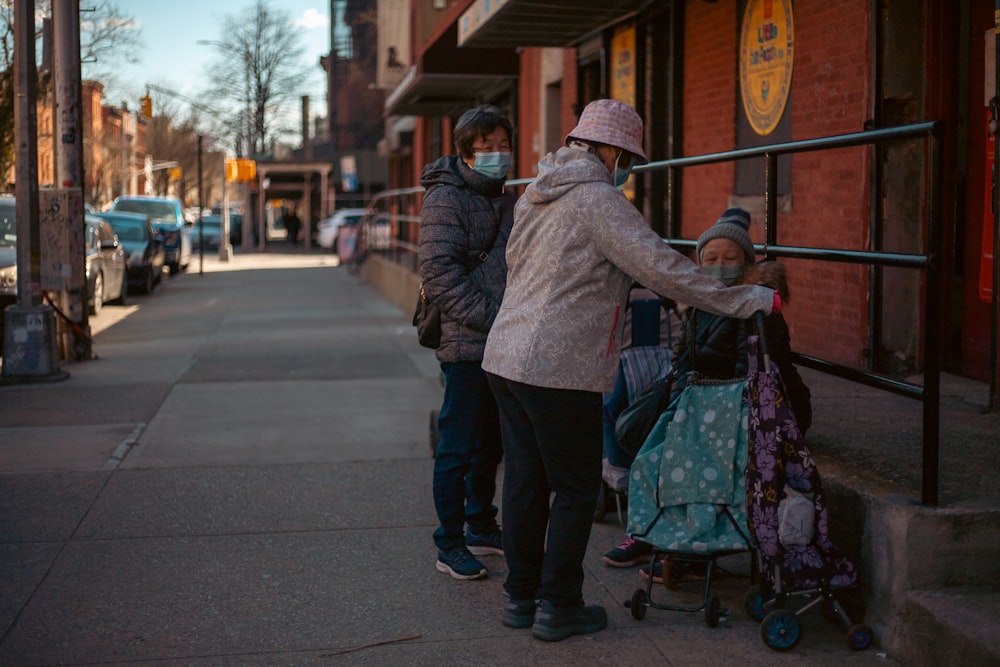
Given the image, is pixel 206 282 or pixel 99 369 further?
pixel 206 282

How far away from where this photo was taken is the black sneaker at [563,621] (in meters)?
4.26

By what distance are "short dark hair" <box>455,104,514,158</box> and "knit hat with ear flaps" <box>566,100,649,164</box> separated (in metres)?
0.82

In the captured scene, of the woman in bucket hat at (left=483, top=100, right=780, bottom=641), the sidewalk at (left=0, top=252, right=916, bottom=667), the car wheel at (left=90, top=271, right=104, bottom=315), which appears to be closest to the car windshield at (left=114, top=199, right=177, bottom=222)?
the car wheel at (left=90, top=271, right=104, bottom=315)

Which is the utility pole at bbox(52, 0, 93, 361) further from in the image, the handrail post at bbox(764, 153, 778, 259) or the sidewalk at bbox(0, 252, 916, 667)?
the handrail post at bbox(764, 153, 778, 259)

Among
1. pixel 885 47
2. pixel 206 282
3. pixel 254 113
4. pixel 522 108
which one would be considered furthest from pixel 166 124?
pixel 885 47

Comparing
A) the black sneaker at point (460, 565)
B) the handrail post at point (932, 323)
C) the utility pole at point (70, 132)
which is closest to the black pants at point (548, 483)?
the black sneaker at point (460, 565)

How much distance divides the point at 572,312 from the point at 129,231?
20223 millimetres

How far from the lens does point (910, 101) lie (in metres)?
7.31

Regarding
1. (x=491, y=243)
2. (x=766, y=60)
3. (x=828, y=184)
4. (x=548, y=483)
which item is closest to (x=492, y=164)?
(x=491, y=243)

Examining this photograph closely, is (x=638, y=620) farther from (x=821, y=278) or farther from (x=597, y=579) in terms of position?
(x=821, y=278)

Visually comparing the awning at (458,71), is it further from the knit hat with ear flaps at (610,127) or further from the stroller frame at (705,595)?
the stroller frame at (705,595)

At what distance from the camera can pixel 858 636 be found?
4.09 m

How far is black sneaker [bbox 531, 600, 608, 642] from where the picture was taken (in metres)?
4.26

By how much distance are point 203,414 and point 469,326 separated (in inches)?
171
